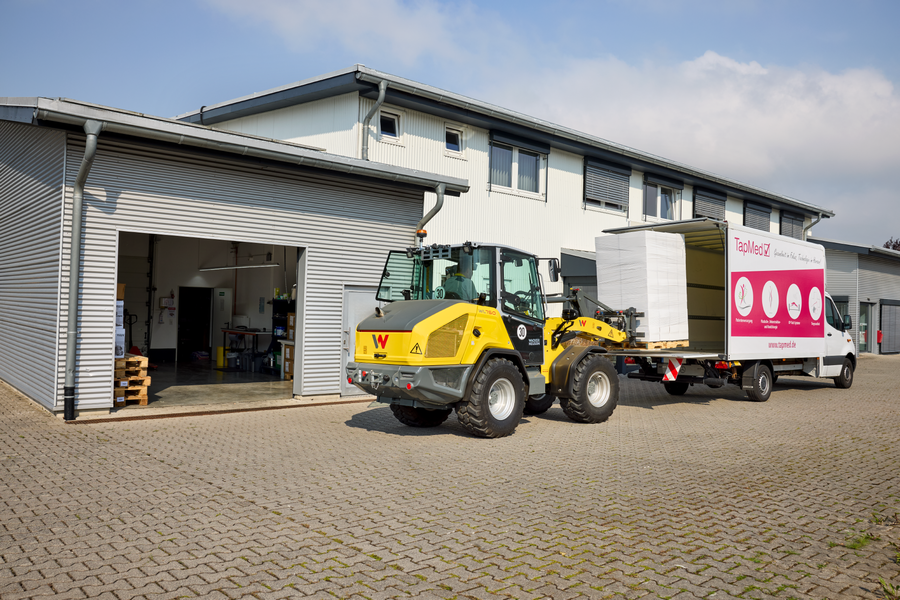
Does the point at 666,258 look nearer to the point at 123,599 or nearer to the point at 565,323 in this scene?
the point at 565,323

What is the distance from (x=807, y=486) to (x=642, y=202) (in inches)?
622

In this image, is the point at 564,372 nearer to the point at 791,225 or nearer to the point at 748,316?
the point at 748,316

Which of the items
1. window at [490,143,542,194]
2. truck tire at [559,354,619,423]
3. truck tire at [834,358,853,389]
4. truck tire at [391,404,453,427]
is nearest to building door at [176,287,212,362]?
window at [490,143,542,194]

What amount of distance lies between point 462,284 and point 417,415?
1995mm

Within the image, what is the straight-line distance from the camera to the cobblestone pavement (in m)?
3.98

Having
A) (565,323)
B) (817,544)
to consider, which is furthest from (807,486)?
(565,323)

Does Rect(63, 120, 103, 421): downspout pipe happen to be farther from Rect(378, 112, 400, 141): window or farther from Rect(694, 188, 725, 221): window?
Rect(694, 188, 725, 221): window

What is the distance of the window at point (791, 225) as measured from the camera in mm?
28969

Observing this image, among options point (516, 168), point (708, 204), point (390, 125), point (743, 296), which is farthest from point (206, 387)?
point (708, 204)

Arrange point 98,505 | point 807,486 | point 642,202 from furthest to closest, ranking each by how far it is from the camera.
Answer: point 642,202
point 807,486
point 98,505

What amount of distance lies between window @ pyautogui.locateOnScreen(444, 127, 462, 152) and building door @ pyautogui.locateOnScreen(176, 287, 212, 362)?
847 cm

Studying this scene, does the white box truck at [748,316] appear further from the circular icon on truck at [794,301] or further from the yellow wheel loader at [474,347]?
the yellow wheel loader at [474,347]

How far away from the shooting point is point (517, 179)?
17156 mm

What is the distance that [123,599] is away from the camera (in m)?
3.63
